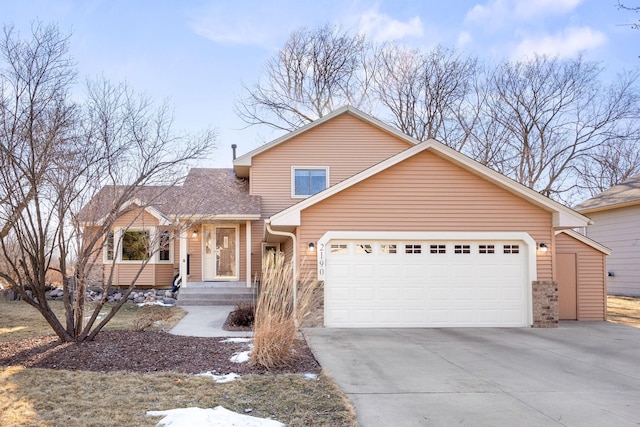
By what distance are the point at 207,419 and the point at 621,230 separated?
61.2 ft

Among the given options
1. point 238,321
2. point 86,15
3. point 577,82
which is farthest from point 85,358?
point 577,82

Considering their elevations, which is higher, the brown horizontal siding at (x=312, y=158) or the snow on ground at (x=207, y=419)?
the brown horizontal siding at (x=312, y=158)

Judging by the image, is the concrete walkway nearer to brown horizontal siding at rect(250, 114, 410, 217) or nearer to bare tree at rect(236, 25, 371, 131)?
brown horizontal siding at rect(250, 114, 410, 217)

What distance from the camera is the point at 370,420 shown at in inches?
185

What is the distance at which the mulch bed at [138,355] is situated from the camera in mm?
6680

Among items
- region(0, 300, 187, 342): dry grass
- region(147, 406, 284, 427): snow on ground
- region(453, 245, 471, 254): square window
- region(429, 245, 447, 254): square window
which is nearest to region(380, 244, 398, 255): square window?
region(429, 245, 447, 254): square window

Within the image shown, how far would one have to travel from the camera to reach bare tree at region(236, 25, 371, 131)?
1001 inches

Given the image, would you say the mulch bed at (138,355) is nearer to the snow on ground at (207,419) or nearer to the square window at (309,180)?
the snow on ground at (207,419)

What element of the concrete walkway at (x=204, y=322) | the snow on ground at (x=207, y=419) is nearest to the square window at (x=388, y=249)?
the concrete walkway at (x=204, y=322)

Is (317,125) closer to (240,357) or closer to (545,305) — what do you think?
(545,305)

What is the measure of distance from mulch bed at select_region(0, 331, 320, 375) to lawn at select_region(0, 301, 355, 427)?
337 millimetres

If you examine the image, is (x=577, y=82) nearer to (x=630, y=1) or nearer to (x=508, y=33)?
(x=508, y=33)

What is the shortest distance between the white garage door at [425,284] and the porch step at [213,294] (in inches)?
175

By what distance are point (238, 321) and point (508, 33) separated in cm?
1641
